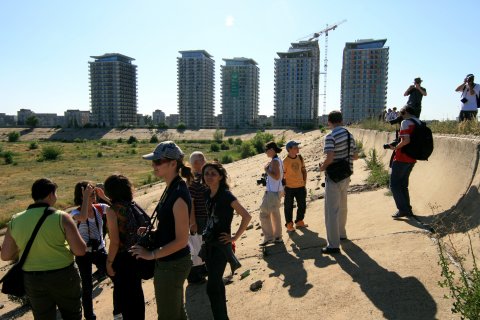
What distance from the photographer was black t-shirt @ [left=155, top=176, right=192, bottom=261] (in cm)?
310

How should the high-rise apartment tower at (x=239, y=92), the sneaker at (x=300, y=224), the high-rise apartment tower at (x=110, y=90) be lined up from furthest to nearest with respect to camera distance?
1. the high-rise apartment tower at (x=110, y=90)
2. the high-rise apartment tower at (x=239, y=92)
3. the sneaker at (x=300, y=224)

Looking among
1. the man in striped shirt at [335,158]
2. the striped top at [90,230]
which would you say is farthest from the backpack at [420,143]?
the striped top at [90,230]

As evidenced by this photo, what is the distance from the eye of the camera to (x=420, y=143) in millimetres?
5375

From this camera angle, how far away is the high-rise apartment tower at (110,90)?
12694 cm

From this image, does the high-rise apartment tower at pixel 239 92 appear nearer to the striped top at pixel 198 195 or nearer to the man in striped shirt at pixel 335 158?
the man in striped shirt at pixel 335 158

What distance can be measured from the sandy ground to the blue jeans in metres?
0.27

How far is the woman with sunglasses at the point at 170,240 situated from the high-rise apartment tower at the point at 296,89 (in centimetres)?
10254

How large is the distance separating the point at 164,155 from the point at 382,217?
14.5 feet

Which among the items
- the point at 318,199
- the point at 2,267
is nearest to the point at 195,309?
the point at 318,199

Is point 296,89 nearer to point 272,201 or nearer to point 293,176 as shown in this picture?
point 293,176

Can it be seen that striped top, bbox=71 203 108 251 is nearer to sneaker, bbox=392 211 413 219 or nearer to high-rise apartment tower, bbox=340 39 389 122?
sneaker, bbox=392 211 413 219

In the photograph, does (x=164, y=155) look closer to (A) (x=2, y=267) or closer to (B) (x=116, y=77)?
(A) (x=2, y=267)

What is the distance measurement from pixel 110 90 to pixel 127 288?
437ft

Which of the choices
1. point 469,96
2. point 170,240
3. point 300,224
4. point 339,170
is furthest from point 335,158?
point 469,96
